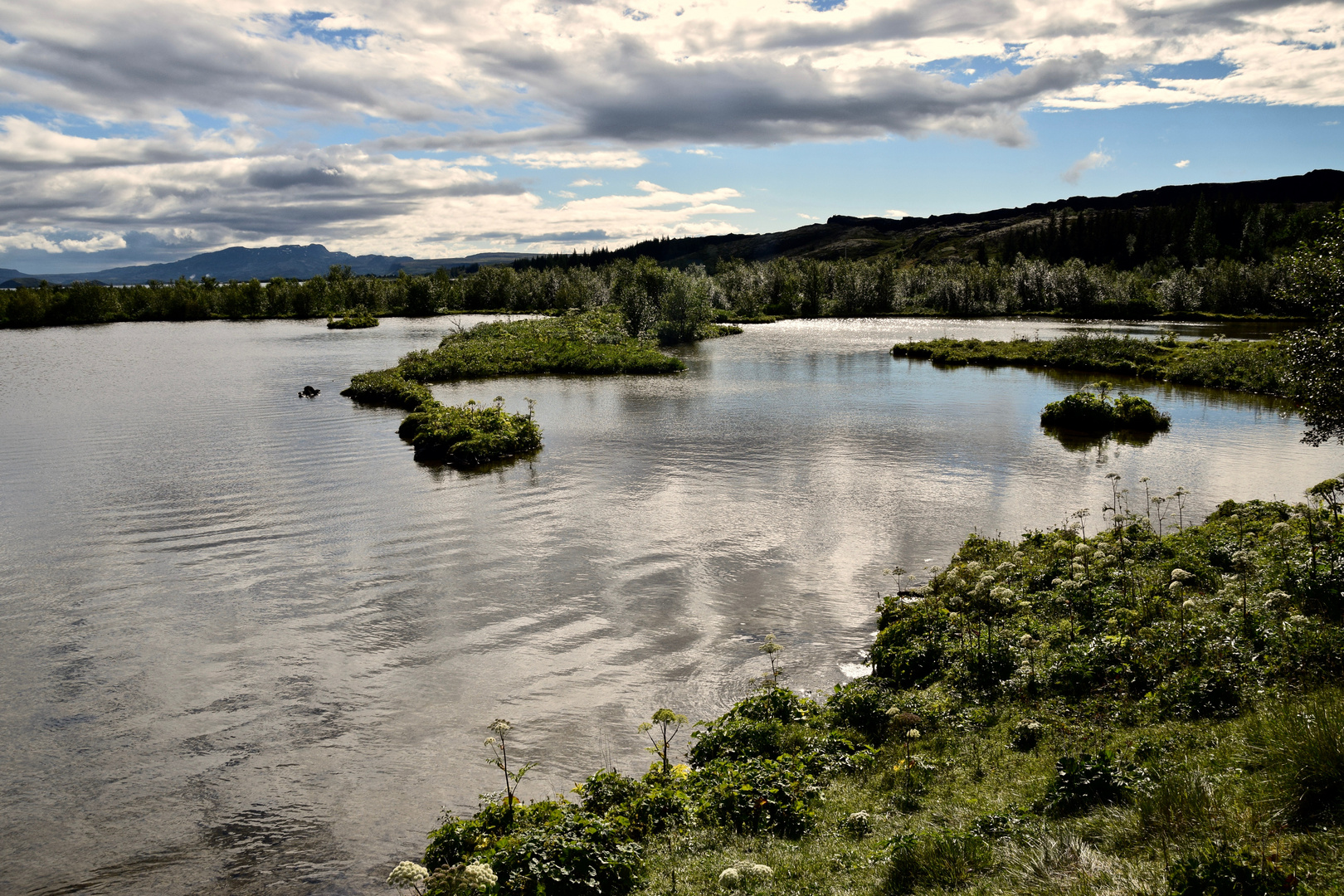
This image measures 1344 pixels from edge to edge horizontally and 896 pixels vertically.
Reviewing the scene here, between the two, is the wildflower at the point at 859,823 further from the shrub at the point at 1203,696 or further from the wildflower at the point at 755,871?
the shrub at the point at 1203,696

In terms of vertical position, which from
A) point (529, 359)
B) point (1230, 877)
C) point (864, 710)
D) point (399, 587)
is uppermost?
point (529, 359)

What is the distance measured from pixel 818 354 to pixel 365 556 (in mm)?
69770

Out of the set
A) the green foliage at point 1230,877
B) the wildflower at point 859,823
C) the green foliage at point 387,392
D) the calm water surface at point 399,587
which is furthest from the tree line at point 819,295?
the green foliage at point 1230,877

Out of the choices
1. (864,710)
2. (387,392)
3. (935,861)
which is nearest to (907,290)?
(387,392)

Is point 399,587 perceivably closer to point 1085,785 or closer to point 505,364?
point 1085,785

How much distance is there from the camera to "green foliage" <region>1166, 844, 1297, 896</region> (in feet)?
20.4

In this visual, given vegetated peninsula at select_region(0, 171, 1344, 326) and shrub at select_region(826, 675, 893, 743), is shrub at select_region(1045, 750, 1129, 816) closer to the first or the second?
shrub at select_region(826, 675, 893, 743)

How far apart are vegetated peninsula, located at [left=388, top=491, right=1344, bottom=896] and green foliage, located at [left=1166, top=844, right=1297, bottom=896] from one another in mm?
19

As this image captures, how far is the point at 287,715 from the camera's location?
14789mm

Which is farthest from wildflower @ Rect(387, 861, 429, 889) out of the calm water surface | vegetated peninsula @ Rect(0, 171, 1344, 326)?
vegetated peninsula @ Rect(0, 171, 1344, 326)

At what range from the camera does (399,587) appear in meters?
21.1

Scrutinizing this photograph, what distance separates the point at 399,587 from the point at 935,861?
16690 millimetres

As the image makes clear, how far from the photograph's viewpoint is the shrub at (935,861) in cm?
816

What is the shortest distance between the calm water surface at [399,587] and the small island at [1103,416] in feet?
6.98
